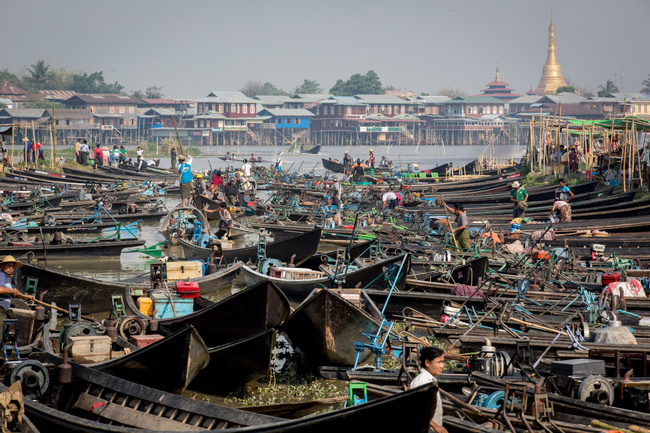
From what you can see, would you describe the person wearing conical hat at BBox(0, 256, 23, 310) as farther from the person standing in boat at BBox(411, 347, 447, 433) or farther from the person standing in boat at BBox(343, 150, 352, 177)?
the person standing in boat at BBox(343, 150, 352, 177)

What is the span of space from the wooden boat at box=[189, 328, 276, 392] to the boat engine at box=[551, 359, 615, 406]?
301 centimetres

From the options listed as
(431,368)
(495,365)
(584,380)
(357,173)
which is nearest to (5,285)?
(431,368)

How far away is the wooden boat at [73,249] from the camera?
14758 millimetres

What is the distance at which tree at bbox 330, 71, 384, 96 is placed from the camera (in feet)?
395

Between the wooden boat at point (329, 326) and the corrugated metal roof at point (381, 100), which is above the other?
the corrugated metal roof at point (381, 100)

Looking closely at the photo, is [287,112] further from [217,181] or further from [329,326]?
[329,326]

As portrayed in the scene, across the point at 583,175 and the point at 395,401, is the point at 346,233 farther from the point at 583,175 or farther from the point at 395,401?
the point at 395,401

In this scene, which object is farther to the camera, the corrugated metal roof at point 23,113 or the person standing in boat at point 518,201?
the corrugated metal roof at point 23,113

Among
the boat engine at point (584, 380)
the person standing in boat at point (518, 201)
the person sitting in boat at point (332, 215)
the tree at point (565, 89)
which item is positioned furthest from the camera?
the tree at point (565, 89)

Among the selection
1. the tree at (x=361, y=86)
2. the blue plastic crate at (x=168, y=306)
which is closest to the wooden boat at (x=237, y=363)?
the blue plastic crate at (x=168, y=306)

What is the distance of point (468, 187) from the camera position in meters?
29.4

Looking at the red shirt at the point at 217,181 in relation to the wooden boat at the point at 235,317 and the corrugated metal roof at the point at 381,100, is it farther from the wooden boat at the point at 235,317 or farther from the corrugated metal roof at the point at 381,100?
the corrugated metal roof at the point at 381,100

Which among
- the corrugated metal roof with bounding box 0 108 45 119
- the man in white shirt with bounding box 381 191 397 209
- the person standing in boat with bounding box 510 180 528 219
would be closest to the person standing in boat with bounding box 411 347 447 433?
the person standing in boat with bounding box 510 180 528 219

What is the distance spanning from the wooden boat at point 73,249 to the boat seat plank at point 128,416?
810 cm
